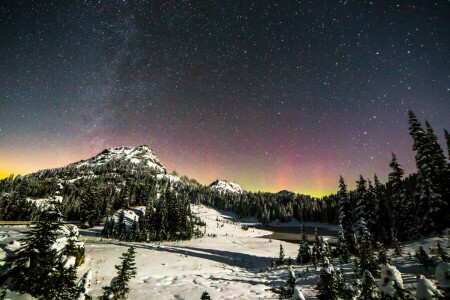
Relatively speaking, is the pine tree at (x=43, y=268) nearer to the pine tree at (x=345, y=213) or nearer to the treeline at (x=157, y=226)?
the treeline at (x=157, y=226)

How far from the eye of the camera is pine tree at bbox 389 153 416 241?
2830 cm

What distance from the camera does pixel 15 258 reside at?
32.7 feet

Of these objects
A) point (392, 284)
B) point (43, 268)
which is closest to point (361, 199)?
point (392, 284)

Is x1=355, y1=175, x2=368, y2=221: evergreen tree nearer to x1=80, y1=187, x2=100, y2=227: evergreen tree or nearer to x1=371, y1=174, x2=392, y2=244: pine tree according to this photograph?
x1=371, y1=174, x2=392, y2=244: pine tree

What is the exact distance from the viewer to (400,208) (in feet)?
95.8

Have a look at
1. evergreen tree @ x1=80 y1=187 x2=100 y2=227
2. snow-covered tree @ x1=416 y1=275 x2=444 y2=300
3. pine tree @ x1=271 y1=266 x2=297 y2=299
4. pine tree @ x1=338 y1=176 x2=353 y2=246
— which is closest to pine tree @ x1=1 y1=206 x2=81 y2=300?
pine tree @ x1=271 y1=266 x2=297 y2=299

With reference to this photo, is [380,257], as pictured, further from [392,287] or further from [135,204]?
[135,204]

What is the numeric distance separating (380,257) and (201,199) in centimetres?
15695

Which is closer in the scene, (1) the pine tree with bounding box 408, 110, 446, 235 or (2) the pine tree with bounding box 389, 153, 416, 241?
(1) the pine tree with bounding box 408, 110, 446, 235

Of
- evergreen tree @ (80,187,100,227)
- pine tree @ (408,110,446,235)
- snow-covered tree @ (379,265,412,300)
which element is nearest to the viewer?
snow-covered tree @ (379,265,412,300)

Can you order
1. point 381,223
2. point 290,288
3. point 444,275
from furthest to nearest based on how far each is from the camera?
point 381,223
point 290,288
point 444,275

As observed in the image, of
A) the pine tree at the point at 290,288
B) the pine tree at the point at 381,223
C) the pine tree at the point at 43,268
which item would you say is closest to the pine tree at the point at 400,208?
the pine tree at the point at 381,223

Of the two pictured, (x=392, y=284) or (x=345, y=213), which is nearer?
(x=392, y=284)

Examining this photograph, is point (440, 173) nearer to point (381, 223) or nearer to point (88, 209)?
point (381, 223)
